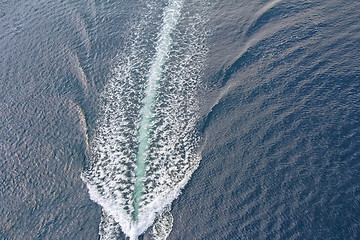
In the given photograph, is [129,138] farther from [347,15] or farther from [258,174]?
[347,15]

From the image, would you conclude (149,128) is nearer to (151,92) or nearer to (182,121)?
(182,121)

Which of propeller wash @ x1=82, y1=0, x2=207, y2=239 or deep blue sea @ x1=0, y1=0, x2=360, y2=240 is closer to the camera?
deep blue sea @ x1=0, y1=0, x2=360, y2=240

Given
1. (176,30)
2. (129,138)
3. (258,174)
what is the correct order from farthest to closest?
(176,30)
(129,138)
(258,174)

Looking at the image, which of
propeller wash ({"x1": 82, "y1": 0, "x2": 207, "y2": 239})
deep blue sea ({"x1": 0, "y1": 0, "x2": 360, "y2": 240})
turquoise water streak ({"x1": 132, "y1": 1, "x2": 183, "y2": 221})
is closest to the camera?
→ deep blue sea ({"x1": 0, "y1": 0, "x2": 360, "y2": 240})

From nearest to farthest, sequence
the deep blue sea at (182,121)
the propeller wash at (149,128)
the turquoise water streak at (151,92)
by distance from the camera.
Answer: the deep blue sea at (182,121)
the propeller wash at (149,128)
the turquoise water streak at (151,92)

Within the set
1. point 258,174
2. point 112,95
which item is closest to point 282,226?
point 258,174
